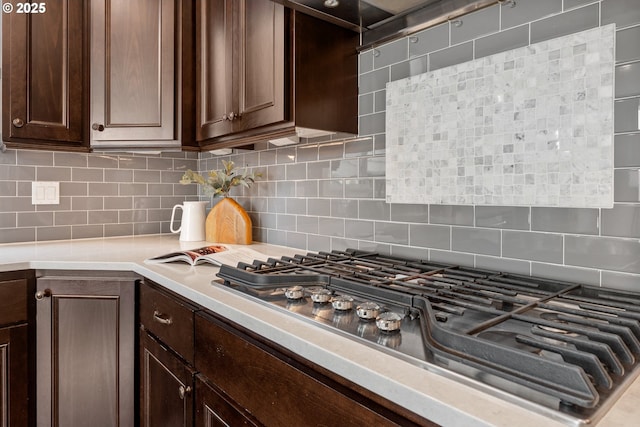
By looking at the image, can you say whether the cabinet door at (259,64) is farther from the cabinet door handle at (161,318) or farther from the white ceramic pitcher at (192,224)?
the cabinet door handle at (161,318)

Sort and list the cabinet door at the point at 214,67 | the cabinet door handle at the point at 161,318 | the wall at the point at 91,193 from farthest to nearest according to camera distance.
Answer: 1. the wall at the point at 91,193
2. the cabinet door at the point at 214,67
3. the cabinet door handle at the point at 161,318

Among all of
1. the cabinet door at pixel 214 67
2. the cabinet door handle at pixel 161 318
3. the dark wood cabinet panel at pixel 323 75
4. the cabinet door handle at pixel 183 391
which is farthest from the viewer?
the cabinet door at pixel 214 67

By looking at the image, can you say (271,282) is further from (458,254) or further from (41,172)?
(41,172)

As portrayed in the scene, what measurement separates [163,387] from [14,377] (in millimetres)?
616

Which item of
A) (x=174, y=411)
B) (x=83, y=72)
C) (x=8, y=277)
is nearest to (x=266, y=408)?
(x=174, y=411)

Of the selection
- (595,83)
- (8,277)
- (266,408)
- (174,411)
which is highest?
(595,83)

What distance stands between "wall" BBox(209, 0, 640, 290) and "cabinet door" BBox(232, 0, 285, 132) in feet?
1.00

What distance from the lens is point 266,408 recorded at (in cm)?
84

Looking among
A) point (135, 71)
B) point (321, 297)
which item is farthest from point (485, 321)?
point (135, 71)

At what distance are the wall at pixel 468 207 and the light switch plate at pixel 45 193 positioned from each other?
1097 mm

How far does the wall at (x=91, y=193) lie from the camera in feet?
6.42

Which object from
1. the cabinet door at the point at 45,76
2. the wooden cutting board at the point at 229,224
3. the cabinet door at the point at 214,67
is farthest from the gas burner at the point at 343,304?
the cabinet door at the point at 45,76

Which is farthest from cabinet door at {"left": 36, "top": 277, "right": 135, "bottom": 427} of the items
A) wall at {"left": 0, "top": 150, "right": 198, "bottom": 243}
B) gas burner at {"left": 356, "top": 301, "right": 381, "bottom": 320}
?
gas burner at {"left": 356, "top": 301, "right": 381, "bottom": 320}

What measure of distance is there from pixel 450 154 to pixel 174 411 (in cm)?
115
